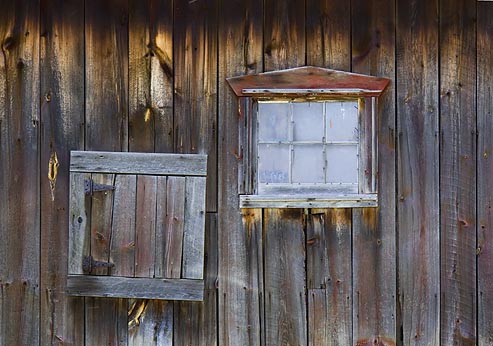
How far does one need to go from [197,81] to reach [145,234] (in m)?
0.85

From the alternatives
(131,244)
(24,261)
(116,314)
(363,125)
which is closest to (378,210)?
(363,125)

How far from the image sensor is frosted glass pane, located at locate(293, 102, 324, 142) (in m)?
2.61

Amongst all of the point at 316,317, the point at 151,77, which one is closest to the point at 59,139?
the point at 151,77

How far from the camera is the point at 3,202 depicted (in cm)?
264

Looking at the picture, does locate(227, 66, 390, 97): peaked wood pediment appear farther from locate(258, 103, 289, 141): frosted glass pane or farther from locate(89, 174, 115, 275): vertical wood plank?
locate(89, 174, 115, 275): vertical wood plank

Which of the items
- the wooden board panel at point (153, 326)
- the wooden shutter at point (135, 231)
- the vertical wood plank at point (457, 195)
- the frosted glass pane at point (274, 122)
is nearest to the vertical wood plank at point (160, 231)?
the wooden shutter at point (135, 231)

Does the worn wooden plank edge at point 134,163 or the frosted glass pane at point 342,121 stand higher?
the frosted glass pane at point 342,121

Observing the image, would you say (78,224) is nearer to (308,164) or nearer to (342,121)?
(308,164)

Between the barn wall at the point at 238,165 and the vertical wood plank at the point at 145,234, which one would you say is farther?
the barn wall at the point at 238,165

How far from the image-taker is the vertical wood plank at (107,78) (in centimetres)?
263

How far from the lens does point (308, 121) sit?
8.59 feet

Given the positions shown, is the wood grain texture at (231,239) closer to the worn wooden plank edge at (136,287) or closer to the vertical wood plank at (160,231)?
the worn wooden plank edge at (136,287)

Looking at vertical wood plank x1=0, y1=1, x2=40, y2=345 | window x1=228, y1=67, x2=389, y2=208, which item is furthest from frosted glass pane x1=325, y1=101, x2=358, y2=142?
vertical wood plank x1=0, y1=1, x2=40, y2=345

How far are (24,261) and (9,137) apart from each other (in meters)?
0.67
